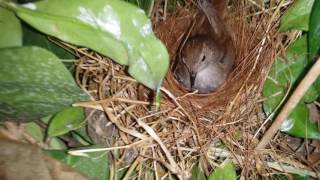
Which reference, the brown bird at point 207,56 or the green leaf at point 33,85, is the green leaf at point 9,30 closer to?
the green leaf at point 33,85

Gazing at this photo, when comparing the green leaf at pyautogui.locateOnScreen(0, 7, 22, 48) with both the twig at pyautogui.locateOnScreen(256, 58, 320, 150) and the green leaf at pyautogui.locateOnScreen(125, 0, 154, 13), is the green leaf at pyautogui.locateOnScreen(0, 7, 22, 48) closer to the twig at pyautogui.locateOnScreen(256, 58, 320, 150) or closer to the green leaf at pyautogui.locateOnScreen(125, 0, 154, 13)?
the green leaf at pyautogui.locateOnScreen(125, 0, 154, 13)

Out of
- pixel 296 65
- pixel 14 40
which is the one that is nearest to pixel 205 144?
pixel 296 65

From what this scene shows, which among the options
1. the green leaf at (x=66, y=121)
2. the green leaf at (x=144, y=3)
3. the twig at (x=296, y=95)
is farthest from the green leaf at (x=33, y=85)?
the twig at (x=296, y=95)

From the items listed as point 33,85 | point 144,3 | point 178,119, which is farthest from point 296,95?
point 33,85

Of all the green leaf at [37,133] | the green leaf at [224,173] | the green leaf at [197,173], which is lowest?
the green leaf at [197,173]

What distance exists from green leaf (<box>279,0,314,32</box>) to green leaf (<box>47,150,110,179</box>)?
54 cm

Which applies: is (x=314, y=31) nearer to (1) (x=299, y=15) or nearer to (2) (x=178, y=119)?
(1) (x=299, y=15)

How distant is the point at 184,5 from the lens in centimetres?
142

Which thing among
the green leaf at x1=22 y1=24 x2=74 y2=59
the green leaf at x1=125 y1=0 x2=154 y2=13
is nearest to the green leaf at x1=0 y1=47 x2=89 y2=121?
the green leaf at x1=22 y1=24 x2=74 y2=59

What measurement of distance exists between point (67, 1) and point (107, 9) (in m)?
0.06

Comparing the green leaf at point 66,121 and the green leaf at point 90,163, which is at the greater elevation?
the green leaf at point 66,121

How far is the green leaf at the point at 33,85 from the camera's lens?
771 millimetres

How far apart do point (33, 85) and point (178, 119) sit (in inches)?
16.0

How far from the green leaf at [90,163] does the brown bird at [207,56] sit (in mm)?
433
